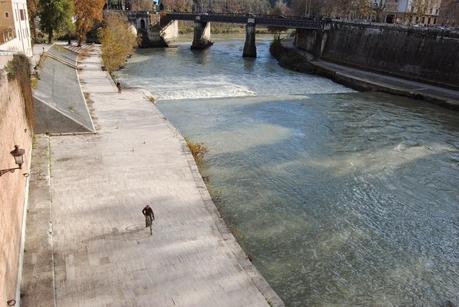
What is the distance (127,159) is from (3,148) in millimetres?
7013

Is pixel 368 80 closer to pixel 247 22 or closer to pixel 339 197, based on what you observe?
pixel 339 197

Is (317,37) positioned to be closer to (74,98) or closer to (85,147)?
(74,98)

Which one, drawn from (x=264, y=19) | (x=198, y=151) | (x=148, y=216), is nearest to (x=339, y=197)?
(x=198, y=151)

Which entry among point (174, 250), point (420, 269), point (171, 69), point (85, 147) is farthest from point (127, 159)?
point (171, 69)

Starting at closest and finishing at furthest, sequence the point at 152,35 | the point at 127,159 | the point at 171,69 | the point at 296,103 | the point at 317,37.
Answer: the point at 127,159
the point at 296,103
the point at 171,69
the point at 317,37
the point at 152,35

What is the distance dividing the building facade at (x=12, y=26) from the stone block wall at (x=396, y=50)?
29.8 m

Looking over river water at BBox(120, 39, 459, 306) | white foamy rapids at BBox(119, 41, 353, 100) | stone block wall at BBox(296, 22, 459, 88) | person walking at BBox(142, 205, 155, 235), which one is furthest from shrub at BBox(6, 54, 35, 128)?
stone block wall at BBox(296, 22, 459, 88)

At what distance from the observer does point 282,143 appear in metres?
20.7

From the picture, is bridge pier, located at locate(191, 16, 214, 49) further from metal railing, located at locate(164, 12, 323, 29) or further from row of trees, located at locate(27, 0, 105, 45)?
row of trees, located at locate(27, 0, 105, 45)

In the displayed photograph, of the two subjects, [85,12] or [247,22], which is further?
[247,22]

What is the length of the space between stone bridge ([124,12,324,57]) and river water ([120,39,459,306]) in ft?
73.1

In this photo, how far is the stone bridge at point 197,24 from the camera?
52.5m

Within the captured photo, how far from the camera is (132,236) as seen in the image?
37.7 ft

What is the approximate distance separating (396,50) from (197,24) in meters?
30.3
